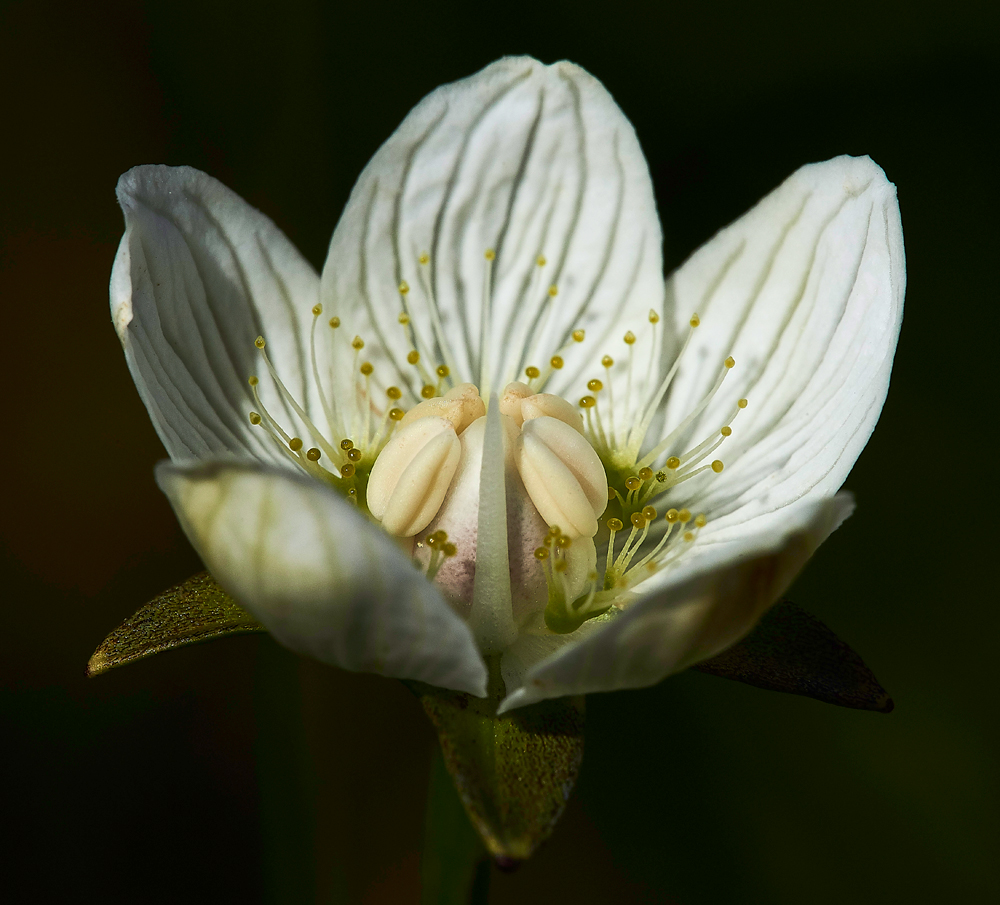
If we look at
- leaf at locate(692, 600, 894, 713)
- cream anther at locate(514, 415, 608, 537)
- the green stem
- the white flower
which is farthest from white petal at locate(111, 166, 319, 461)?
leaf at locate(692, 600, 894, 713)

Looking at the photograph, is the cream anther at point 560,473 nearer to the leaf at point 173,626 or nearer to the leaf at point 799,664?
the leaf at point 799,664

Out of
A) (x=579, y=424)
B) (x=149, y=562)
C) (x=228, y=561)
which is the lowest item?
(x=149, y=562)

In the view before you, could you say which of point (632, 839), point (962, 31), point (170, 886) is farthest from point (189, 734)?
point (962, 31)

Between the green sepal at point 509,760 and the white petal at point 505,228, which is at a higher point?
the white petal at point 505,228

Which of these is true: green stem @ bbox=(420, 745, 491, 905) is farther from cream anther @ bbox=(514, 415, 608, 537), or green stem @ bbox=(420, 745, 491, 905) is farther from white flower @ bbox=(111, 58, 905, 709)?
cream anther @ bbox=(514, 415, 608, 537)

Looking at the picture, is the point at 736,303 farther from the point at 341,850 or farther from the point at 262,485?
the point at 341,850

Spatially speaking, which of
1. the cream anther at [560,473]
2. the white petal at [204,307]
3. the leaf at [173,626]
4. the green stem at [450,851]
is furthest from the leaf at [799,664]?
the white petal at [204,307]

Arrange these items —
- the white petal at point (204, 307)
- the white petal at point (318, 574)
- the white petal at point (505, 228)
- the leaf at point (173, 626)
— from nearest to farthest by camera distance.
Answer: the white petal at point (318, 574), the leaf at point (173, 626), the white petal at point (204, 307), the white petal at point (505, 228)
